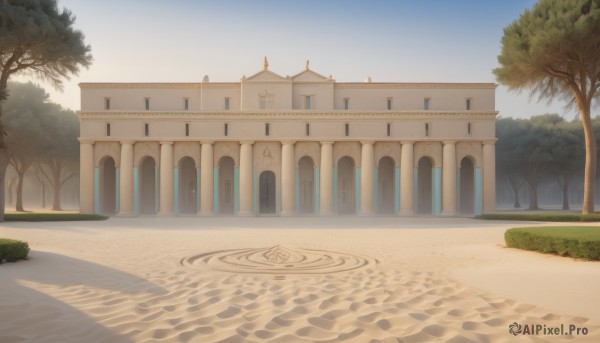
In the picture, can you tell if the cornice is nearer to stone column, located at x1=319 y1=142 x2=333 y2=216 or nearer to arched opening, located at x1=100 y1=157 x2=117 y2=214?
stone column, located at x1=319 y1=142 x2=333 y2=216

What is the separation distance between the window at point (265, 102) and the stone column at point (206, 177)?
6753mm

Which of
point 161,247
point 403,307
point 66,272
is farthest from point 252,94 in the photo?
point 403,307

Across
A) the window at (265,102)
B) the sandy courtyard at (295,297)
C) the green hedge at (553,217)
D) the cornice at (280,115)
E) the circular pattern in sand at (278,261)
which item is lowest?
the green hedge at (553,217)

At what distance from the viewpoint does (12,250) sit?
1220cm

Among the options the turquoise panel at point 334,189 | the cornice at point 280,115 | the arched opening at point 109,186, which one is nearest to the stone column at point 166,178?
the cornice at point 280,115

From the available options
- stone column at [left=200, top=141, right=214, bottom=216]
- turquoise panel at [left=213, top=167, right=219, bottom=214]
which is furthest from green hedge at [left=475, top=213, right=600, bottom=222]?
stone column at [left=200, top=141, right=214, bottom=216]

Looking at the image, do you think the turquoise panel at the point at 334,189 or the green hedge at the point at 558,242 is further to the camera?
the turquoise panel at the point at 334,189

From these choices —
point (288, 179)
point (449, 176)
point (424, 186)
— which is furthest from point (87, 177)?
point (449, 176)

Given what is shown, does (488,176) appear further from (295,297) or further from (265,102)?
(295,297)

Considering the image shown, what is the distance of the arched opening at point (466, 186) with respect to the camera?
151ft

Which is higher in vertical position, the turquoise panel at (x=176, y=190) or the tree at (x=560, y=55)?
the tree at (x=560, y=55)

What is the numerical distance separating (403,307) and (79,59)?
34955mm

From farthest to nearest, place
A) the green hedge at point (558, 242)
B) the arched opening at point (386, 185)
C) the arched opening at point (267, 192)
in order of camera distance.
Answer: the arched opening at point (386, 185) → the arched opening at point (267, 192) → the green hedge at point (558, 242)

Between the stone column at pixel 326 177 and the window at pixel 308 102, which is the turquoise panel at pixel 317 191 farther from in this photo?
the window at pixel 308 102
